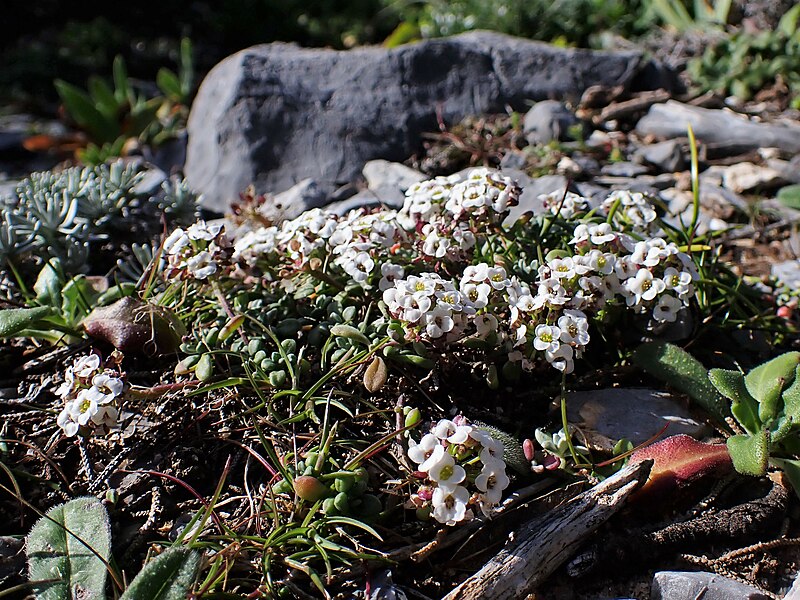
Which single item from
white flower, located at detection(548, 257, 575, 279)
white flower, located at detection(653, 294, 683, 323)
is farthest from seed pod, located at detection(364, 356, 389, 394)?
white flower, located at detection(653, 294, 683, 323)

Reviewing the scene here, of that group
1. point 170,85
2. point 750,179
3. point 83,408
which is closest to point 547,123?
point 750,179

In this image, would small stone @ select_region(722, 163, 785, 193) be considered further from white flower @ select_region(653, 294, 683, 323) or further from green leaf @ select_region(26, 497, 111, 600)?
green leaf @ select_region(26, 497, 111, 600)

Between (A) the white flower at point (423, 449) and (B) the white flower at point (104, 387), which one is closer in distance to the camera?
(A) the white flower at point (423, 449)

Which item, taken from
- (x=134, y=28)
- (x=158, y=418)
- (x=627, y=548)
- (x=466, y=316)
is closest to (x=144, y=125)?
(x=134, y=28)

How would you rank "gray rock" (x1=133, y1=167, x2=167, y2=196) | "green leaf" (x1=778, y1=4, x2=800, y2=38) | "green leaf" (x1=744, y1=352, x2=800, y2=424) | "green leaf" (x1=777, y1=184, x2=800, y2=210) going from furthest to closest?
"green leaf" (x1=778, y1=4, x2=800, y2=38), "gray rock" (x1=133, y1=167, x2=167, y2=196), "green leaf" (x1=777, y1=184, x2=800, y2=210), "green leaf" (x1=744, y1=352, x2=800, y2=424)

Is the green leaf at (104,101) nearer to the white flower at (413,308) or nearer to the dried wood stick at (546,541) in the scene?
the white flower at (413,308)

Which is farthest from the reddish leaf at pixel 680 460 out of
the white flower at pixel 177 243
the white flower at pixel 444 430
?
the white flower at pixel 177 243
